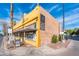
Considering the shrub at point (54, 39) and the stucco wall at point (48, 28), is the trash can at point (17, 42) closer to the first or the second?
the stucco wall at point (48, 28)

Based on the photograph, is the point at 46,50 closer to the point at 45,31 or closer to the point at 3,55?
the point at 45,31

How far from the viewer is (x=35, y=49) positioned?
21.8 feet

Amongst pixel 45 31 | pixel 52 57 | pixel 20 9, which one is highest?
pixel 20 9

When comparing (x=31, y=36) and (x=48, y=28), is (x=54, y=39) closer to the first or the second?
(x=48, y=28)

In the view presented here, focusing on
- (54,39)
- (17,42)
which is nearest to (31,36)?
(17,42)

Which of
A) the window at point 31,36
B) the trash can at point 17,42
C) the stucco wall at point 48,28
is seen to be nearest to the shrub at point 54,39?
the stucco wall at point 48,28

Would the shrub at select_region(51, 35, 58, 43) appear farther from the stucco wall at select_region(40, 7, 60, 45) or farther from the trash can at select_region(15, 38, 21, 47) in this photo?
the trash can at select_region(15, 38, 21, 47)

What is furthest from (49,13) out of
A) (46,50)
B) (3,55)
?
(3,55)

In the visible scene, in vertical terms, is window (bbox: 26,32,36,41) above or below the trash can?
above

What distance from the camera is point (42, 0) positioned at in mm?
6512

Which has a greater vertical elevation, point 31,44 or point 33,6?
point 33,6

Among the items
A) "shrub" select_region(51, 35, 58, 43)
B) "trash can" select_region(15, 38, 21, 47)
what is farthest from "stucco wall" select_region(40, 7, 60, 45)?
"trash can" select_region(15, 38, 21, 47)

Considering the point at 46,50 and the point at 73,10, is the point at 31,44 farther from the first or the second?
the point at 73,10

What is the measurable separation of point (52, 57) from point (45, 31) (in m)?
0.51
